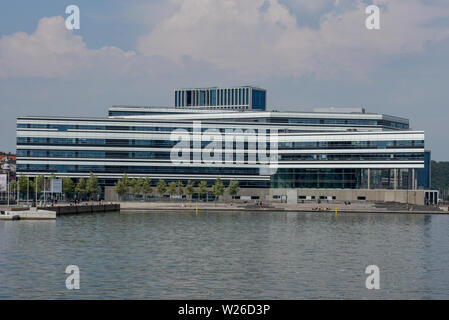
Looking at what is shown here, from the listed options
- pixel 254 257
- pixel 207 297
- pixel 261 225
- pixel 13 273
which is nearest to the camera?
pixel 207 297

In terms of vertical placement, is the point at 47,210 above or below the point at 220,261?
above

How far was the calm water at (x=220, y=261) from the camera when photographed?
59094 mm

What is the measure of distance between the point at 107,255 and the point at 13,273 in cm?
1729

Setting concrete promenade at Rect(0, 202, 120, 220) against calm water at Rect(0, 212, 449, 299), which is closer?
calm water at Rect(0, 212, 449, 299)

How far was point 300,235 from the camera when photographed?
11294 centimetres

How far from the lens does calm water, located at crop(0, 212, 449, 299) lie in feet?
194

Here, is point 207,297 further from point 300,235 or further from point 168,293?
point 300,235

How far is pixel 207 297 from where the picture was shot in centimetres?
5612

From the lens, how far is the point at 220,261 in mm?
78250

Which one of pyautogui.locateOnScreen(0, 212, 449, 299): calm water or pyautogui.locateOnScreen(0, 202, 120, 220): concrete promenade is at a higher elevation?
pyautogui.locateOnScreen(0, 202, 120, 220): concrete promenade

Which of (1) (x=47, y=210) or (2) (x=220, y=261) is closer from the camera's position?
(2) (x=220, y=261)
